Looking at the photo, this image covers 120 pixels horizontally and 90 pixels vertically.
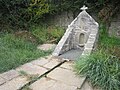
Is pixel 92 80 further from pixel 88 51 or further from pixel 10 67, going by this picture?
pixel 10 67

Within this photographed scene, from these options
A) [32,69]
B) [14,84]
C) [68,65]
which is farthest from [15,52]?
[14,84]

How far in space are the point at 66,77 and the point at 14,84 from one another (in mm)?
1034

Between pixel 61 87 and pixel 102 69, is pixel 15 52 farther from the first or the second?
pixel 102 69

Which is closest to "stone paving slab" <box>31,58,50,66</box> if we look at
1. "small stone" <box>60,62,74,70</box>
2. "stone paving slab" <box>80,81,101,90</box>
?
"small stone" <box>60,62,74,70</box>

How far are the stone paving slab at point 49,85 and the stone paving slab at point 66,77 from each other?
12 centimetres

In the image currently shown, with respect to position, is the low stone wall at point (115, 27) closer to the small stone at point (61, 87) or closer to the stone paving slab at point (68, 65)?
the stone paving slab at point (68, 65)

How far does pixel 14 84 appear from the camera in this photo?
11.8ft

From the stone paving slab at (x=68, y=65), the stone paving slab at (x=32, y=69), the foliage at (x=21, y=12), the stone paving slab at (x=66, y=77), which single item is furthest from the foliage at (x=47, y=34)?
the stone paving slab at (x=66, y=77)

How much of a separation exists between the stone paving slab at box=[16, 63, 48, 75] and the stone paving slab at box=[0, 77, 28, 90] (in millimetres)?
376

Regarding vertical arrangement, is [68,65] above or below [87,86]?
above

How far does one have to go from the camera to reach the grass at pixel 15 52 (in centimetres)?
447

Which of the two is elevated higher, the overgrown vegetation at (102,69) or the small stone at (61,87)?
the overgrown vegetation at (102,69)

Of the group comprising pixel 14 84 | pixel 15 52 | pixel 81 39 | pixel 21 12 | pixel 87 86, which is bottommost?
pixel 87 86

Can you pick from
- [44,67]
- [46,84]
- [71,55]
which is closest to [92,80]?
[46,84]
